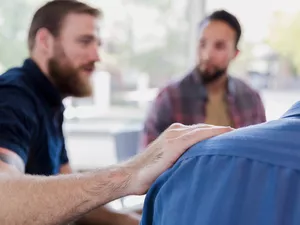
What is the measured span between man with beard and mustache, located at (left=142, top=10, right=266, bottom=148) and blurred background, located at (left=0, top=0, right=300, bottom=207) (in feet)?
2.71

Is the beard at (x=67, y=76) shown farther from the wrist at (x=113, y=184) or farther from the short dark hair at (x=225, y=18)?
the wrist at (x=113, y=184)

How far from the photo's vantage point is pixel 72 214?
83 cm

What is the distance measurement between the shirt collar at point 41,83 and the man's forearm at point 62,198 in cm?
76

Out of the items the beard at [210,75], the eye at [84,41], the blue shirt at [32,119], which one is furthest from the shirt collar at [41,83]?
the beard at [210,75]

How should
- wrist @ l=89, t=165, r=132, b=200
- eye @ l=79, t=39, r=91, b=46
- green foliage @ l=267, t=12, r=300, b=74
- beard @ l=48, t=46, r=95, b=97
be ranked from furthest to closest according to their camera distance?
green foliage @ l=267, t=12, r=300, b=74, eye @ l=79, t=39, r=91, b=46, beard @ l=48, t=46, r=95, b=97, wrist @ l=89, t=165, r=132, b=200

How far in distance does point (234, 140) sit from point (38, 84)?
3.46 ft

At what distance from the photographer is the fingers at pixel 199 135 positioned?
0.71m

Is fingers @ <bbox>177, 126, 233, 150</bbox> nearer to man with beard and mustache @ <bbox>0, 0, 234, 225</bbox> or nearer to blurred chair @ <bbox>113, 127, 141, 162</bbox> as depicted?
man with beard and mustache @ <bbox>0, 0, 234, 225</bbox>

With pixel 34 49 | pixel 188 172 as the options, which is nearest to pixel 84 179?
pixel 188 172

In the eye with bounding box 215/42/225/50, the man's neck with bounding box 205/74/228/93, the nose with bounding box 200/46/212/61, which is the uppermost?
the eye with bounding box 215/42/225/50

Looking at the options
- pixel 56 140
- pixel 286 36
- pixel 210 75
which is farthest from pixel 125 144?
pixel 286 36

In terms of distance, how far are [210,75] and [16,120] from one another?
4.95 feet

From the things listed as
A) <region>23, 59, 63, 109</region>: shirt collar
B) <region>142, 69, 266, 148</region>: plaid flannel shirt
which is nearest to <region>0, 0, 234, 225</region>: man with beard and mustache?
<region>23, 59, 63, 109</region>: shirt collar

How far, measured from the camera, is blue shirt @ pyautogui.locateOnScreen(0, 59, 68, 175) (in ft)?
3.99
